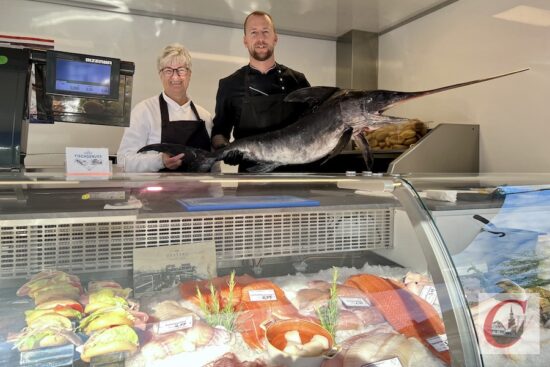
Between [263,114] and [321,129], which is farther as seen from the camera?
[263,114]

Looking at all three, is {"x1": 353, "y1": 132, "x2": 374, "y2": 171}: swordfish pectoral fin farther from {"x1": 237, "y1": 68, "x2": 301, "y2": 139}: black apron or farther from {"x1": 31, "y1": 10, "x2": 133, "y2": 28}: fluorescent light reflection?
{"x1": 31, "y1": 10, "x2": 133, "y2": 28}: fluorescent light reflection

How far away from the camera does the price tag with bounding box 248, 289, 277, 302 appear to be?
1.21m

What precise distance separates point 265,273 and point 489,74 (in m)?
2.90

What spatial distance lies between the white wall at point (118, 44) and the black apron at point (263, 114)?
2.31 metres

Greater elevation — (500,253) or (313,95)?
(313,95)

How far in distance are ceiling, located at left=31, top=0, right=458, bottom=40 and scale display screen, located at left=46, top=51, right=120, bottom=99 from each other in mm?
2920

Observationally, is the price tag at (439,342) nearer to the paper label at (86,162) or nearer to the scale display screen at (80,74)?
the paper label at (86,162)

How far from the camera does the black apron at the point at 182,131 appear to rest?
7.22ft

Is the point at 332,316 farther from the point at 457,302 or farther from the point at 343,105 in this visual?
the point at 343,105

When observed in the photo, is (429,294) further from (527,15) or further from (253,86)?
(527,15)

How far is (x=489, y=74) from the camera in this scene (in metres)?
3.35

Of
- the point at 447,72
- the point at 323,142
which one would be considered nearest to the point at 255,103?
the point at 323,142

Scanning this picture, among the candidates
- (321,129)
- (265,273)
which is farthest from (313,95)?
(265,273)

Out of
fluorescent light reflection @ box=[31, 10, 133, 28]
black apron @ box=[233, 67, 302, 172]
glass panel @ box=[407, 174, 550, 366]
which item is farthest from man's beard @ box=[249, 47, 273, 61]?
fluorescent light reflection @ box=[31, 10, 133, 28]
